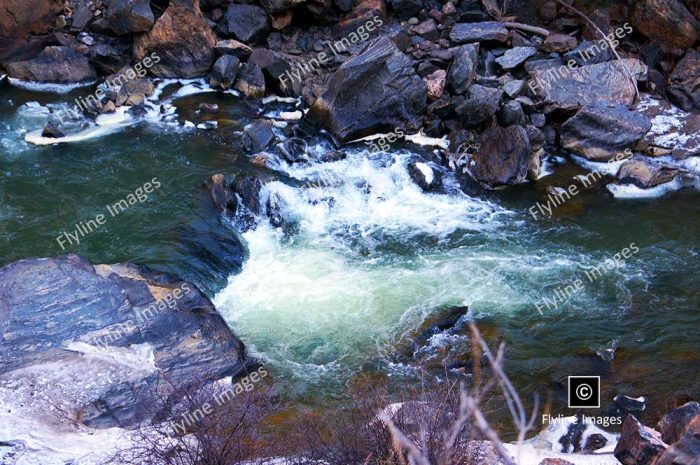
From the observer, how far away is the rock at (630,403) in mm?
7285

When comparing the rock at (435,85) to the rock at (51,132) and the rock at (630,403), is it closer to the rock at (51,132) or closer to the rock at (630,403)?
the rock at (51,132)

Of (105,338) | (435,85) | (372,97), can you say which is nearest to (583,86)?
(435,85)

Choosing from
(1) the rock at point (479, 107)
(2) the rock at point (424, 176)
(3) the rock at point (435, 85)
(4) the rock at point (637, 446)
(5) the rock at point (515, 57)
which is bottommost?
(4) the rock at point (637, 446)

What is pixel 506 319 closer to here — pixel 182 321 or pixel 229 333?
pixel 229 333

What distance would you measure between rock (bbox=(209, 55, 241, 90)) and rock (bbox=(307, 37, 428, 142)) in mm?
2455

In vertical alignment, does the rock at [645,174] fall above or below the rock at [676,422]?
below

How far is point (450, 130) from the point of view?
42.2 feet

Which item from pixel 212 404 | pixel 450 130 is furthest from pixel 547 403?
pixel 450 130

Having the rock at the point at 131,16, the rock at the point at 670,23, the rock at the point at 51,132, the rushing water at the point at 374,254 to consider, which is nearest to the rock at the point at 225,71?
the rock at the point at 131,16

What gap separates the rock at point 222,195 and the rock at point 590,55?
7.19 m

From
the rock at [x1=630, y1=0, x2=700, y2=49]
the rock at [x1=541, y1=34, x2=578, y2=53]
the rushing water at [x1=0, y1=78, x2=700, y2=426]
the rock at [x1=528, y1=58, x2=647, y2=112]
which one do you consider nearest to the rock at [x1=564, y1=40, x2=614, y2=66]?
the rock at [x1=541, y1=34, x2=578, y2=53]

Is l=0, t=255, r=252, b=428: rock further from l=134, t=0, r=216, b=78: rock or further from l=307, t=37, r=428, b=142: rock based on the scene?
l=134, t=0, r=216, b=78: rock

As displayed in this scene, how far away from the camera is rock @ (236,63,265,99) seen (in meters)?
14.3

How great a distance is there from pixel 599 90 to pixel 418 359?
734 cm
